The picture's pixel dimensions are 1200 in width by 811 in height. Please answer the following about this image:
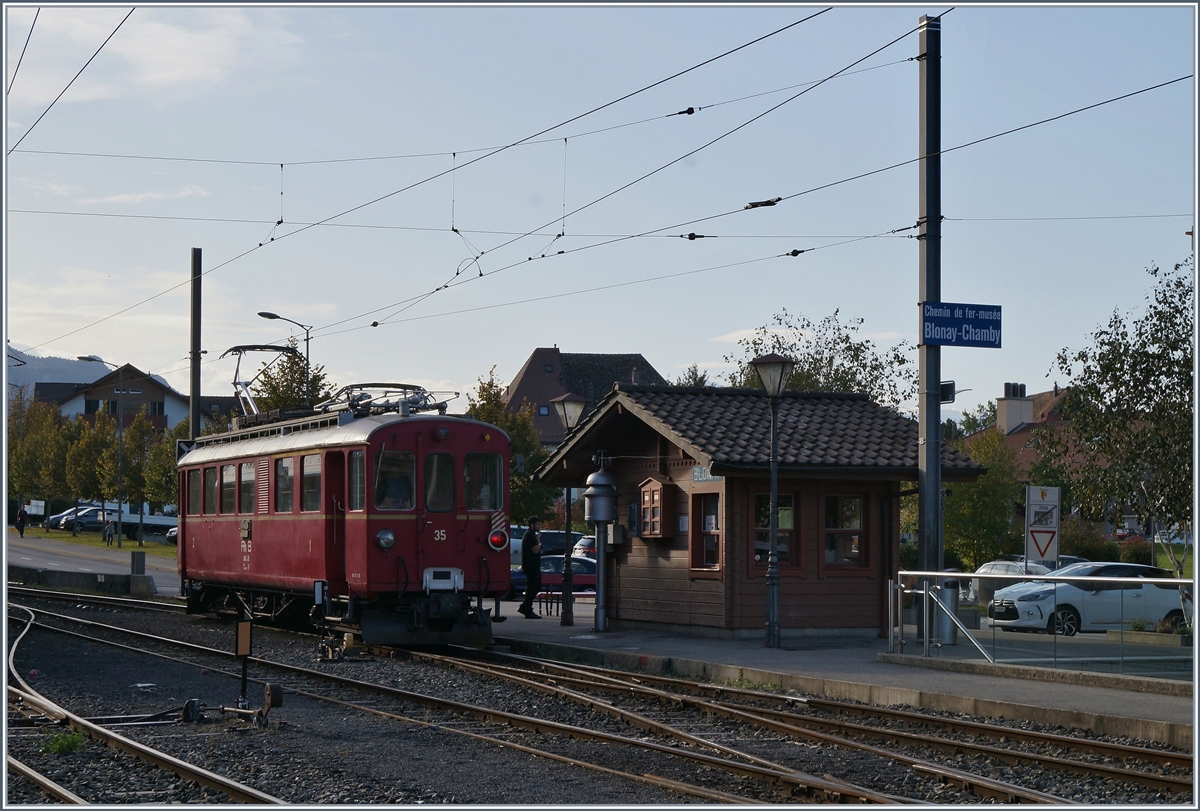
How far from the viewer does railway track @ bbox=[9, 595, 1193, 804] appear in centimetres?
921

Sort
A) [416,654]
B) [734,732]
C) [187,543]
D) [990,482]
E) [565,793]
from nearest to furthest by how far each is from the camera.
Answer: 1. [565,793]
2. [734,732]
3. [416,654]
4. [187,543]
5. [990,482]

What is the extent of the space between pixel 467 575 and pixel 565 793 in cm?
988

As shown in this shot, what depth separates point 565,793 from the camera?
9125 mm

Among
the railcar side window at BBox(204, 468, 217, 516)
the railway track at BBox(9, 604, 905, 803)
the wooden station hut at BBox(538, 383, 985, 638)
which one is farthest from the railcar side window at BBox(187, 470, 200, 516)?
the railway track at BBox(9, 604, 905, 803)

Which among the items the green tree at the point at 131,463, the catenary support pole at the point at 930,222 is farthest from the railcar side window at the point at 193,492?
the green tree at the point at 131,463

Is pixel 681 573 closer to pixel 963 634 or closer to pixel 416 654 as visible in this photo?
pixel 416 654

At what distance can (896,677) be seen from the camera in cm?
1469

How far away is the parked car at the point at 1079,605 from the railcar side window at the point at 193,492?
15.0 metres

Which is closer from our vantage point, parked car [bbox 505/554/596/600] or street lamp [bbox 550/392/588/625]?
street lamp [bbox 550/392/588/625]

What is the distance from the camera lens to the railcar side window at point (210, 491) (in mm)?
23797

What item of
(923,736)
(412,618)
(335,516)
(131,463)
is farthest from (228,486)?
(131,463)

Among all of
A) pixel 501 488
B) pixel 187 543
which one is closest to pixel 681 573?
pixel 501 488

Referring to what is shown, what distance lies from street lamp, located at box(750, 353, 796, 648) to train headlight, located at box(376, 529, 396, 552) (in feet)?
16.2

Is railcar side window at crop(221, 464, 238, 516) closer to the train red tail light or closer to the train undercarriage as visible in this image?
the train undercarriage
